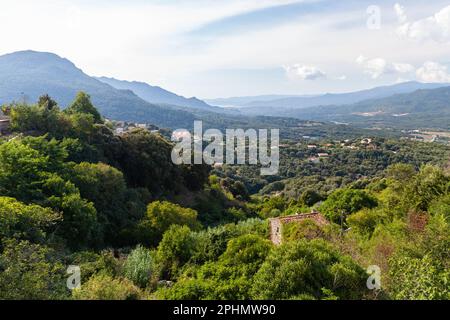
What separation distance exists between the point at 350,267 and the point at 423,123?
627ft

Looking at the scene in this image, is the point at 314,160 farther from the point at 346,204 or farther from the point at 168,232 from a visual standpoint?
the point at 168,232

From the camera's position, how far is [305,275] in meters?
9.41

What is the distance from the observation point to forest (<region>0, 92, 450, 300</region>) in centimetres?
930

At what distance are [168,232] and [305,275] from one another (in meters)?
8.26

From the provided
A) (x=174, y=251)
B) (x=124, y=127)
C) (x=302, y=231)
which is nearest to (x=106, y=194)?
(x=174, y=251)

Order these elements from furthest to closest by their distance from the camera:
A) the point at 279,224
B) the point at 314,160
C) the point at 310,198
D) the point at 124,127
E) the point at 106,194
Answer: the point at 314,160 < the point at 124,127 < the point at 310,198 < the point at 106,194 < the point at 279,224

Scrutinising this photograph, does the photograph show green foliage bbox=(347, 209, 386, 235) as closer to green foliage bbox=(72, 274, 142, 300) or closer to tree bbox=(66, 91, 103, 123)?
green foliage bbox=(72, 274, 142, 300)

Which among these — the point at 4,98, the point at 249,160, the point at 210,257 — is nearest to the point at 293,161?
the point at 249,160

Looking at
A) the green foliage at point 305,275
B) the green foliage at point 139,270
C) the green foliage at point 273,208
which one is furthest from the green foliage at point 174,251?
the green foliage at point 273,208

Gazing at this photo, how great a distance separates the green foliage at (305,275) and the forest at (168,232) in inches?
1.2

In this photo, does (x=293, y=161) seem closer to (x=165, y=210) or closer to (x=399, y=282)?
(x=165, y=210)

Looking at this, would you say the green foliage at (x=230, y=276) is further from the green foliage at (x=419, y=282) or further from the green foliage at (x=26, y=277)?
the green foliage at (x=419, y=282)

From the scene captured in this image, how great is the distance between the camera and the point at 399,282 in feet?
31.1

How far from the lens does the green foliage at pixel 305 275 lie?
9117 millimetres
